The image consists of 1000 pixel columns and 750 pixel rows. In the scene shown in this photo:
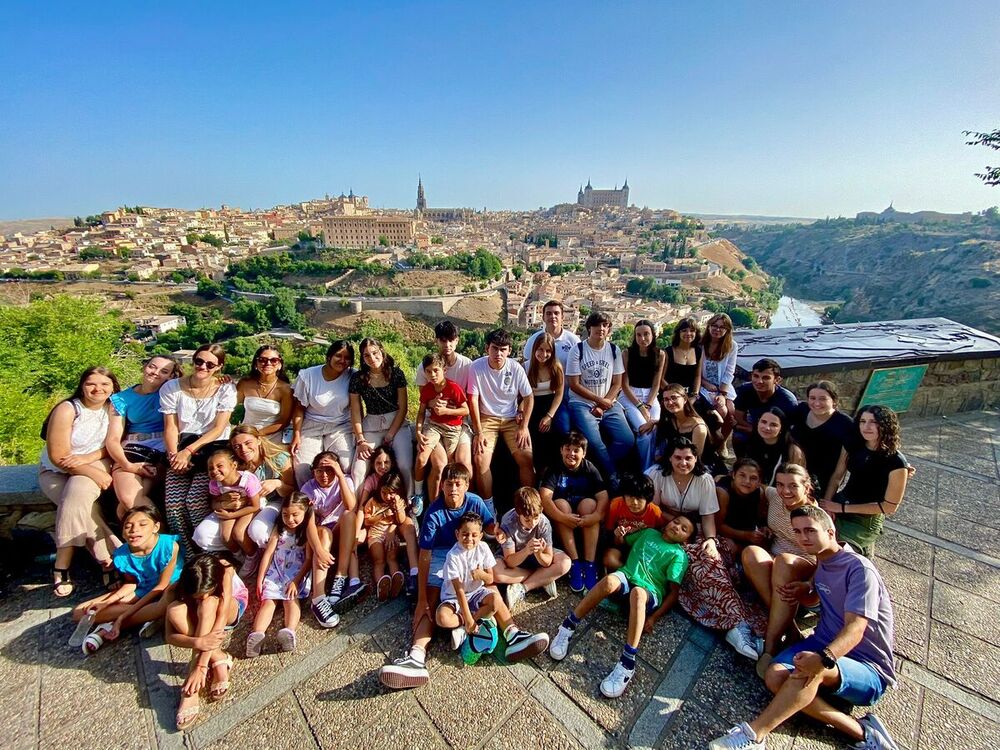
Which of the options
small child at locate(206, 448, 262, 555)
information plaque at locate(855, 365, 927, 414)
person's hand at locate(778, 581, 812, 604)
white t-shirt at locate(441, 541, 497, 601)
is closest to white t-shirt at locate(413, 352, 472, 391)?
white t-shirt at locate(441, 541, 497, 601)

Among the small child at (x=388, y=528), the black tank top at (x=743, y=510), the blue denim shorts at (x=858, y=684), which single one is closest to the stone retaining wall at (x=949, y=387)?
the black tank top at (x=743, y=510)

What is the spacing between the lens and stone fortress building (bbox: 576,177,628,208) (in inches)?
4508

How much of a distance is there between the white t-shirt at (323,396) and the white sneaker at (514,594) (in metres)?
1.41

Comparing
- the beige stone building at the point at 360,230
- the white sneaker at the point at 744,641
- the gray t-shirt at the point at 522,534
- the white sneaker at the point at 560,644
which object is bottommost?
the white sneaker at the point at 560,644

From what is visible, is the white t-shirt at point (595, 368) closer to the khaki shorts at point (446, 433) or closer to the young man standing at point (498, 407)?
the young man standing at point (498, 407)

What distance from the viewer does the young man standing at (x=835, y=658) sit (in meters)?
1.58

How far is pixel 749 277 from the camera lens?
66375 mm

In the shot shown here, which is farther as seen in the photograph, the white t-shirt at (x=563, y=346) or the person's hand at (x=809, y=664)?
the white t-shirt at (x=563, y=346)

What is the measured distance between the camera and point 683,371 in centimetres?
320

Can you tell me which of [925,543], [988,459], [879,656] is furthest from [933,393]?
[879,656]

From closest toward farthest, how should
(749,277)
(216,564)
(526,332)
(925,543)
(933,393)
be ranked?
(216,564)
(925,543)
(933,393)
(526,332)
(749,277)

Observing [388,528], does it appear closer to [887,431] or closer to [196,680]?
[196,680]

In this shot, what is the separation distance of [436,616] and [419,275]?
2036 inches

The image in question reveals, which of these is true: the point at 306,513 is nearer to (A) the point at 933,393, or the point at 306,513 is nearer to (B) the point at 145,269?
(A) the point at 933,393
